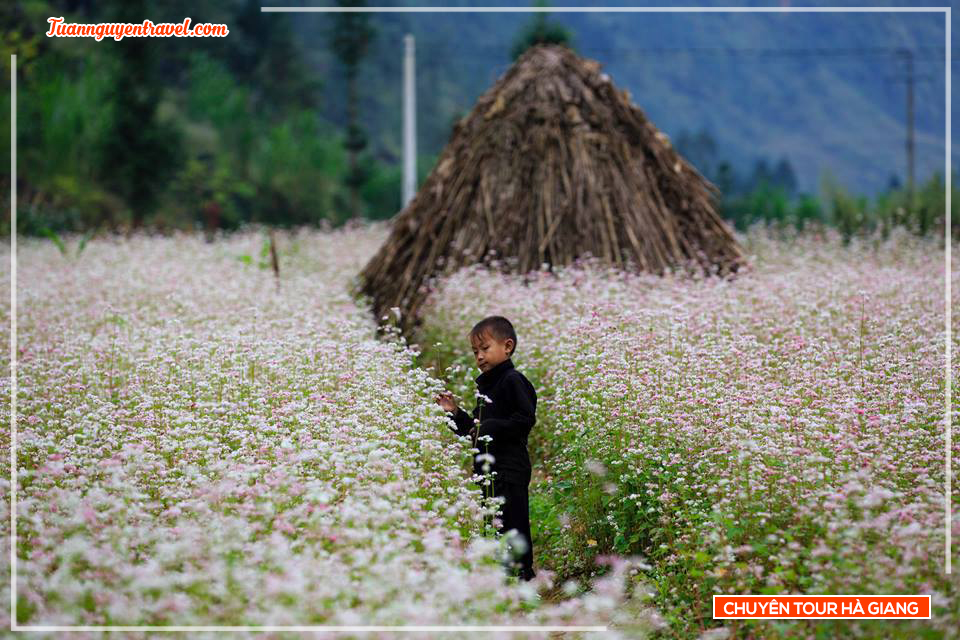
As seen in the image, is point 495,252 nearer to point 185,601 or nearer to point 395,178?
point 185,601

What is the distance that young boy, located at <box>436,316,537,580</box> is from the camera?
6.00 meters

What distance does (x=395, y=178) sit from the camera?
46000 mm

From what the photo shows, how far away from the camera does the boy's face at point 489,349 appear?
611 cm

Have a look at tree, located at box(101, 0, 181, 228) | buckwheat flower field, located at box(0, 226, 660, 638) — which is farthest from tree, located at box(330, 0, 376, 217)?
buckwheat flower field, located at box(0, 226, 660, 638)

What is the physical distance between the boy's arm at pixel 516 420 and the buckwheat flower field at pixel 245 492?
24 centimetres

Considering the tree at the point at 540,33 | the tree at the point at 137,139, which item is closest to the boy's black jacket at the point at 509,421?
the tree at the point at 540,33

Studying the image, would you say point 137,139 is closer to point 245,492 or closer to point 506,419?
point 506,419

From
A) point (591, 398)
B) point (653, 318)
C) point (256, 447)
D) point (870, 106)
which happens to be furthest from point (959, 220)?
point (870, 106)

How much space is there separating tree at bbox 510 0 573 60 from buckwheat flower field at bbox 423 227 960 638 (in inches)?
681

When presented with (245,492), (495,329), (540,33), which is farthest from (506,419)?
(540,33)

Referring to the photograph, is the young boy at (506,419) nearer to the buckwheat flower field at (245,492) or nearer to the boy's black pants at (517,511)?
the boy's black pants at (517,511)

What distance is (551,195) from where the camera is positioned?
1322 cm

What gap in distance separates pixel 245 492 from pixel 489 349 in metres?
1.72

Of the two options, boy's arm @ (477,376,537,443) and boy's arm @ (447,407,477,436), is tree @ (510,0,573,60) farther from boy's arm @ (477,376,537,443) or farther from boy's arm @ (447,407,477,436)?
boy's arm @ (477,376,537,443)
